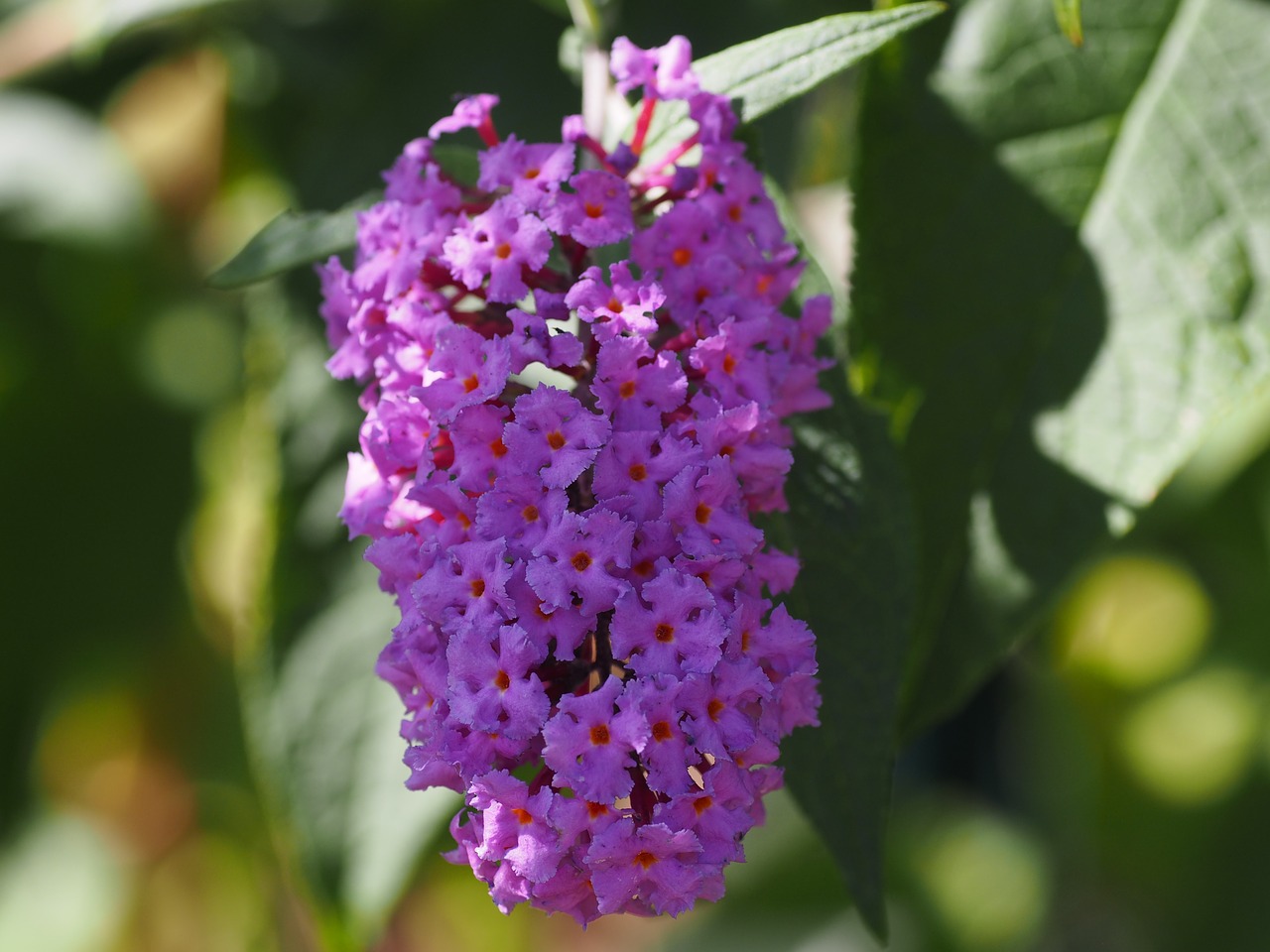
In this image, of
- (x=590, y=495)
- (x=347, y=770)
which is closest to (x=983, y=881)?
(x=347, y=770)

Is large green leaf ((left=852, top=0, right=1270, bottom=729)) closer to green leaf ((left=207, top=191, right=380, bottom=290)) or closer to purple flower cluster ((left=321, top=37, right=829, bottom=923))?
purple flower cluster ((left=321, top=37, right=829, bottom=923))

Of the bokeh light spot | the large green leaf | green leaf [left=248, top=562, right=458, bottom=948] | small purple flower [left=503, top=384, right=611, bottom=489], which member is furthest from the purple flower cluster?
the bokeh light spot

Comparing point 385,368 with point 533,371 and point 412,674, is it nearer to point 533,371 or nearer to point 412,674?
point 412,674

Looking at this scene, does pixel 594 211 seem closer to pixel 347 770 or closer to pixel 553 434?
pixel 553 434

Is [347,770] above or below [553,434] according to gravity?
below

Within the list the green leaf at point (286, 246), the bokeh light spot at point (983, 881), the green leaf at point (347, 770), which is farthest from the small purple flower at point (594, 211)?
the bokeh light spot at point (983, 881)

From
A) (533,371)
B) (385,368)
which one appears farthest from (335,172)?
(385,368)
